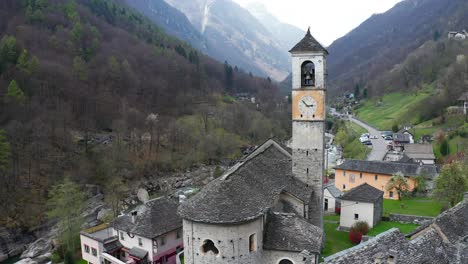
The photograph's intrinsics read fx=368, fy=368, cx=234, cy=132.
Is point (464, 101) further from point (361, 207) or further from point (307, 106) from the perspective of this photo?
point (307, 106)

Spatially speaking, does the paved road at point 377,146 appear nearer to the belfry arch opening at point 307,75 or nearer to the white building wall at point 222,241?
the belfry arch opening at point 307,75

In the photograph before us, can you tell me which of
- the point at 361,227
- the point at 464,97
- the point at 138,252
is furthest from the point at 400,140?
the point at 138,252

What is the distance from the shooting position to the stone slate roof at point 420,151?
56.0 meters

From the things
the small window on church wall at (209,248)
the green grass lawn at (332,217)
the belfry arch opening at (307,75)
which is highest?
the belfry arch opening at (307,75)

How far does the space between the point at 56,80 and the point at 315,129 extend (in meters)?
58.0

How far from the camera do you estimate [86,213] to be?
43.5 meters

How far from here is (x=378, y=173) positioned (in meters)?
44.5

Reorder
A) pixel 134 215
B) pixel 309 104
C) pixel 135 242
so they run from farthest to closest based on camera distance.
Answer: pixel 134 215 < pixel 135 242 < pixel 309 104

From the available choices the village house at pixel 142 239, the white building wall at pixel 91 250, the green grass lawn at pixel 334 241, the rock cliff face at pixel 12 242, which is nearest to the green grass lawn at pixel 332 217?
the green grass lawn at pixel 334 241

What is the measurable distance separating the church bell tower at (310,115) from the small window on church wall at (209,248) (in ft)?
30.2

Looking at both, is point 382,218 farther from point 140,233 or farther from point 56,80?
point 56,80

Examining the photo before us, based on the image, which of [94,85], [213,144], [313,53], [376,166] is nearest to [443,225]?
[313,53]

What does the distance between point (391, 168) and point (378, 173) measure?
67.7 inches

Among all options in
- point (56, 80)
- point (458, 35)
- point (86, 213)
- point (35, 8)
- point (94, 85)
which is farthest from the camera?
point (458, 35)
